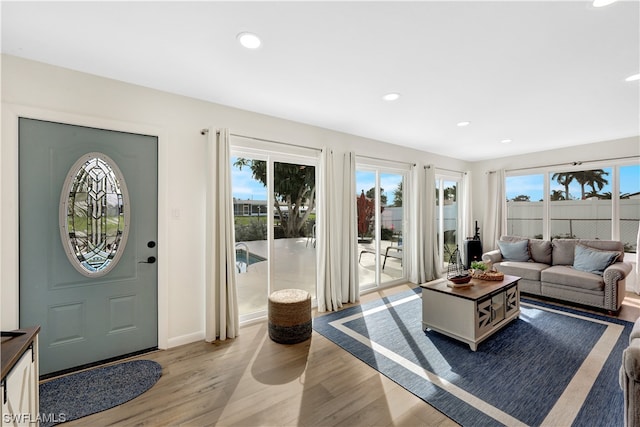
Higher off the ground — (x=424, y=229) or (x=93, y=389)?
(x=424, y=229)

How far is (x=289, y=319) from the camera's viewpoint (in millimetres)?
2844

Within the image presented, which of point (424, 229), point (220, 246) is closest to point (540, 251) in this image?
point (424, 229)

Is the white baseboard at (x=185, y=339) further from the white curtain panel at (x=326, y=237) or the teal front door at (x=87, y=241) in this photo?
the white curtain panel at (x=326, y=237)

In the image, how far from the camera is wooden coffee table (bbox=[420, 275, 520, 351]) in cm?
264


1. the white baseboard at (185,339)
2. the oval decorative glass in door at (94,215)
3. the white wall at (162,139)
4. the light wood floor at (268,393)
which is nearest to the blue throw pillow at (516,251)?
the light wood floor at (268,393)

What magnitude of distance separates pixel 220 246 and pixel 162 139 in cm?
121

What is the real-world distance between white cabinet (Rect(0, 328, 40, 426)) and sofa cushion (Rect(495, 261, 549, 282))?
217 inches

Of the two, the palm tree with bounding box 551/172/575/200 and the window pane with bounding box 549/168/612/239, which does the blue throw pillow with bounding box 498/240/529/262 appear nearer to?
the window pane with bounding box 549/168/612/239

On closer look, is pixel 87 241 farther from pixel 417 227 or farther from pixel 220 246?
pixel 417 227

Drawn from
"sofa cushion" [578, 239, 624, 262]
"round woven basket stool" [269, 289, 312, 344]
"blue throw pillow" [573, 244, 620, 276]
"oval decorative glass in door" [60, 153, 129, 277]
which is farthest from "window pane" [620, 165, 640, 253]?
"oval decorative glass in door" [60, 153, 129, 277]

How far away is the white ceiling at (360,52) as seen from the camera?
1.64 metres

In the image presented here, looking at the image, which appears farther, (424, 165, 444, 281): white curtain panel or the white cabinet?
(424, 165, 444, 281): white curtain panel

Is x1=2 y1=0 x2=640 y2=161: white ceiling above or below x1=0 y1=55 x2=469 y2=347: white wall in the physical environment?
above

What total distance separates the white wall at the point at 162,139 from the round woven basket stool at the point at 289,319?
78 centimetres
